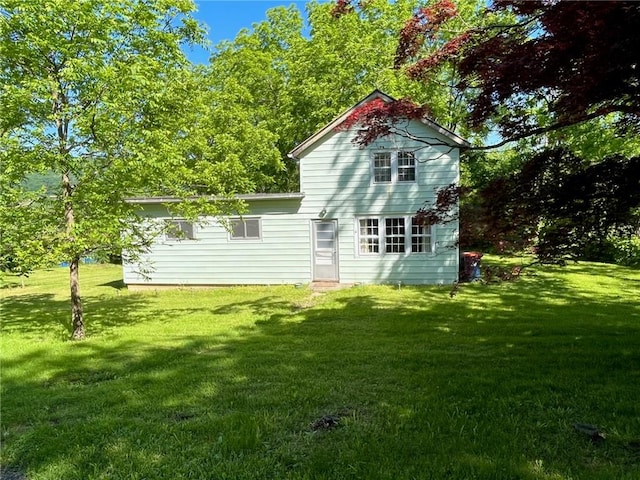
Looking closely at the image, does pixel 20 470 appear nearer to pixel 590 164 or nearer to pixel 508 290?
pixel 590 164

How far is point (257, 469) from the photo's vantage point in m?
2.65

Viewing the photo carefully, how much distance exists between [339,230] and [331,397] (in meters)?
9.27

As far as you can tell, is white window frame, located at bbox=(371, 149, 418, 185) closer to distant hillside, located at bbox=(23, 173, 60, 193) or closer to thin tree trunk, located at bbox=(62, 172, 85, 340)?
thin tree trunk, located at bbox=(62, 172, 85, 340)

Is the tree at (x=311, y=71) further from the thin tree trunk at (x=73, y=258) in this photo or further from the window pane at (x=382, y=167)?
the thin tree trunk at (x=73, y=258)

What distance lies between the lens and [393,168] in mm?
12508

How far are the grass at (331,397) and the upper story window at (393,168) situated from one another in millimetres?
5535

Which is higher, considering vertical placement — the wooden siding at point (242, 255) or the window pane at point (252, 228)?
the window pane at point (252, 228)

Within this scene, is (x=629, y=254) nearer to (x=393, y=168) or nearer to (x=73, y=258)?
(x=393, y=168)

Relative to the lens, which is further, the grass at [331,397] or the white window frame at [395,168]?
the white window frame at [395,168]

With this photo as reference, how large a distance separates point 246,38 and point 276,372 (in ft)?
73.4

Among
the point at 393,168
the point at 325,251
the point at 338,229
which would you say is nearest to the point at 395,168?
the point at 393,168

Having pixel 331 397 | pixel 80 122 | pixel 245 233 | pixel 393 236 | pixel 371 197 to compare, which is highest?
pixel 80 122

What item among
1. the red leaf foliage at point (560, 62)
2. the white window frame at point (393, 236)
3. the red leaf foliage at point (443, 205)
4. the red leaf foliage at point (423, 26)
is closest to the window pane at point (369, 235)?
the white window frame at point (393, 236)

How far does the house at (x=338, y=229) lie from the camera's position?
40.6ft
